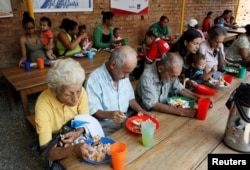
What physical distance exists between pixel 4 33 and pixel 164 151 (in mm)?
3115

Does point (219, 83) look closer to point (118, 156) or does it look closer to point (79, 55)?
point (118, 156)

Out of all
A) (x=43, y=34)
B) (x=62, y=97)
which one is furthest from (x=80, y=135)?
(x=43, y=34)

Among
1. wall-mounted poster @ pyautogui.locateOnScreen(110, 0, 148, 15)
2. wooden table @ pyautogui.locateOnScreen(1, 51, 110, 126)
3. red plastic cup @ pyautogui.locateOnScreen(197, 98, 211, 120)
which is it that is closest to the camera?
red plastic cup @ pyautogui.locateOnScreen(197, 98, 211, 120)

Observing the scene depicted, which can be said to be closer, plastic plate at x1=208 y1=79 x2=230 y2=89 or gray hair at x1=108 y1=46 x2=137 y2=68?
gray hair at x1=108 y1=46 x2=137 y2=68

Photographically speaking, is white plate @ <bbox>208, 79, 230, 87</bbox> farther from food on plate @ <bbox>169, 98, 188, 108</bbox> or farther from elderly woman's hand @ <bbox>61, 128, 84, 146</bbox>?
elderly woman's hand @ <bbox>61, 128, 84, 146</bbox>

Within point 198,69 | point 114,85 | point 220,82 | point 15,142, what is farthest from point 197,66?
point 15,142

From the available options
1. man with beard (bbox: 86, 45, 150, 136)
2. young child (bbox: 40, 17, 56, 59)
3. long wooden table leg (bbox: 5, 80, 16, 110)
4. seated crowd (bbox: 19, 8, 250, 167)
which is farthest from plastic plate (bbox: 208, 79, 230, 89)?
long wooden table leg (bbox: 5, 80, 16, 110)

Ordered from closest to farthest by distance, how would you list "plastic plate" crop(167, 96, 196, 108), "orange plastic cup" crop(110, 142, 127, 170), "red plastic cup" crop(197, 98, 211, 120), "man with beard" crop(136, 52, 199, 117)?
"orange plastic cup" crop(110, 142, 127, 170), "red plastic cup" crop(197, 98, 211, 120), "man with beard" crop(136, 52, 199, 117), "plastic plate" crop(167, 96, 196, 108)

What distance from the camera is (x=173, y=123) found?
1367mm

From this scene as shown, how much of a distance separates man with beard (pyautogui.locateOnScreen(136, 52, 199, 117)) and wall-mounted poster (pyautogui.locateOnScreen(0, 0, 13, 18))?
250cm

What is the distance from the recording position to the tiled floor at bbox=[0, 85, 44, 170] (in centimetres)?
193

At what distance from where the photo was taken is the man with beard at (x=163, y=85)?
1.50 meters

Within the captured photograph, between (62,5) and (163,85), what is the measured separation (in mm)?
2748

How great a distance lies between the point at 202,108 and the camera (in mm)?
1388
